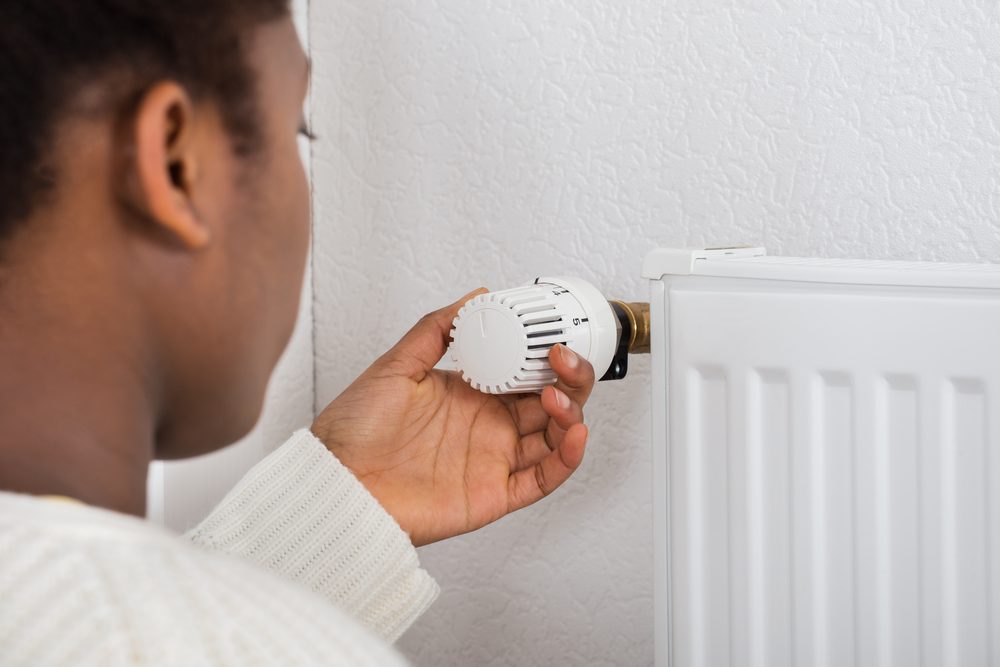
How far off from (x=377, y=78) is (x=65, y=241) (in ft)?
1.34

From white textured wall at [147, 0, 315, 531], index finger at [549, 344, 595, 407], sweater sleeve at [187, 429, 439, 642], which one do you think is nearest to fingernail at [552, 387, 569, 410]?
index finger at [549, 344, 595, 407]

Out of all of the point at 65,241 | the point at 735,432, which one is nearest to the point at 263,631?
the point at 65,241

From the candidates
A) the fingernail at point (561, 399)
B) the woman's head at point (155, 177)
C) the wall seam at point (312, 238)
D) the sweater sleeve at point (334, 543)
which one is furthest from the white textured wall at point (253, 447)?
the woman's head at point (155, 177)

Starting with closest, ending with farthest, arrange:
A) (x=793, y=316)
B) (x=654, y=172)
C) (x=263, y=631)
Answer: (x=263, y=631) < (x=793, y=316) < (x=654, y=172)

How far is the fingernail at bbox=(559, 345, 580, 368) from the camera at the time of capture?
1.51 ft

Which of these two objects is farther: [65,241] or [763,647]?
[763,647]

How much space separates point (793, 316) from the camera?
438mm

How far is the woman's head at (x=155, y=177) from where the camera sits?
9.9 inches

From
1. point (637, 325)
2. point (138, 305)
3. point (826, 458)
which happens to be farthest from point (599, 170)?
point (138, 305)

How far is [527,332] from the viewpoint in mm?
453

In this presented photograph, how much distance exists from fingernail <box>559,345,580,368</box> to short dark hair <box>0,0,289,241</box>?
0.76ft

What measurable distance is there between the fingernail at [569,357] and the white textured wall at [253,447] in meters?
0.23

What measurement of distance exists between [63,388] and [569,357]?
0.25 m

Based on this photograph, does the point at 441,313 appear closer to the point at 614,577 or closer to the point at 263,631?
the point at 614,577
